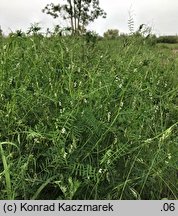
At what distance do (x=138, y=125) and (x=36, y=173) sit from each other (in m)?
0.72

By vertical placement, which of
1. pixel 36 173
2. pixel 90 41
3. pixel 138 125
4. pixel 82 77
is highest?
pixel 90 41

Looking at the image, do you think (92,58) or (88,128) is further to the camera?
(92,58)

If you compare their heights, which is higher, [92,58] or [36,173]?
[92,58]

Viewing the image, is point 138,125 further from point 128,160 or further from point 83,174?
point 83,174

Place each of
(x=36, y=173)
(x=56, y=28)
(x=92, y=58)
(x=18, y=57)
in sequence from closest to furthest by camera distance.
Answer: (x=36, y=173), (x=18, y=57), (x=92, y=58), (x=56, y=28)

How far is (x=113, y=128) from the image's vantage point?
2611 mm

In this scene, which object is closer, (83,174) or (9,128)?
(83,174)

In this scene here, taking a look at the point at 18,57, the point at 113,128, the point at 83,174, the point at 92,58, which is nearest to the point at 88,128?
the point at 113,128

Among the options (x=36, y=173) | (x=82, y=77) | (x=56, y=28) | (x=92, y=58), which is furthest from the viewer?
(x=56, y=28)

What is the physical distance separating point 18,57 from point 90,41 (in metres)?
1.21

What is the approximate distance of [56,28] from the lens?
4.62 metres

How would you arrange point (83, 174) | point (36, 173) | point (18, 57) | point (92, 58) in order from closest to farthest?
point (83, 174) < point (36, 173) < point (18, 57) < point (92, 58)

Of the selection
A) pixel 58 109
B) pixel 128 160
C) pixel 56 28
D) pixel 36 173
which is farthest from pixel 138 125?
pixel 56 28

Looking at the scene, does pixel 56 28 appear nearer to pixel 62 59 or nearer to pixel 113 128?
pixel 62 59
